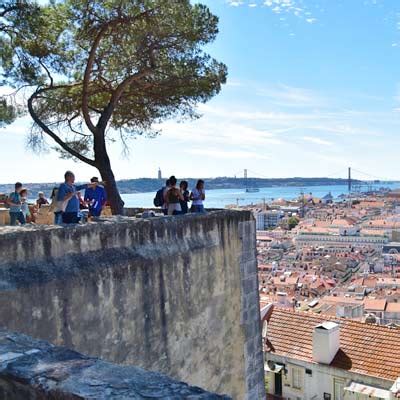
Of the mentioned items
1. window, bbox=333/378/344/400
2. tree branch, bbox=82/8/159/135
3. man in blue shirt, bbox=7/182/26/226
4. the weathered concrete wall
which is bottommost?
window, bbox=333/378/344/400

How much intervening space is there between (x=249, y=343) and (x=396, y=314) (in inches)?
1360

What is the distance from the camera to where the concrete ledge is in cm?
219

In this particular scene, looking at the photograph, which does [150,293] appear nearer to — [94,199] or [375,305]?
[94,199]

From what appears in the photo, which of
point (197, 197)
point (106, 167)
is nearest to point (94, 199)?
point (197, 197)

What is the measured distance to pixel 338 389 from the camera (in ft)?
44.2

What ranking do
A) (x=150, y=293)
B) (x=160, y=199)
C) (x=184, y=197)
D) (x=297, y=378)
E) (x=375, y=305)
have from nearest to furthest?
(x=150, y=293)
(x=160, y=199)
(x=184, y=197)
(x=297, y=378)
(x=375, y=305)

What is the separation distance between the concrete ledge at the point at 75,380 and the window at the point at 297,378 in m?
12.4

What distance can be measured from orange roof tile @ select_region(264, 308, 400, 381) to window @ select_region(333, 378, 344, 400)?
1.18 feet

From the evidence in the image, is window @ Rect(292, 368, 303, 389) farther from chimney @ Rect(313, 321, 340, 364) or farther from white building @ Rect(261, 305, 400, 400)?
chimney @ Rect(313, 321, 340, 364)

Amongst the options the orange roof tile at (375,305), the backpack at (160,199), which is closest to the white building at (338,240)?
the orange roof tile at (375,305)

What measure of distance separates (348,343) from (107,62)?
30.8 ft

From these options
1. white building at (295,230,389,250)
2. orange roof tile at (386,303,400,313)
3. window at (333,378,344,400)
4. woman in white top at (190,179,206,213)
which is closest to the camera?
woman in white top at (190,179,206,213)

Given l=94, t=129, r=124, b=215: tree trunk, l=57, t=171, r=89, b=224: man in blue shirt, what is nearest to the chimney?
l=94, t=129, r=124, b=215: tree trunk

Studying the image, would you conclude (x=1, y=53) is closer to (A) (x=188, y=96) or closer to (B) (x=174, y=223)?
(A) (x=188, y=96)
